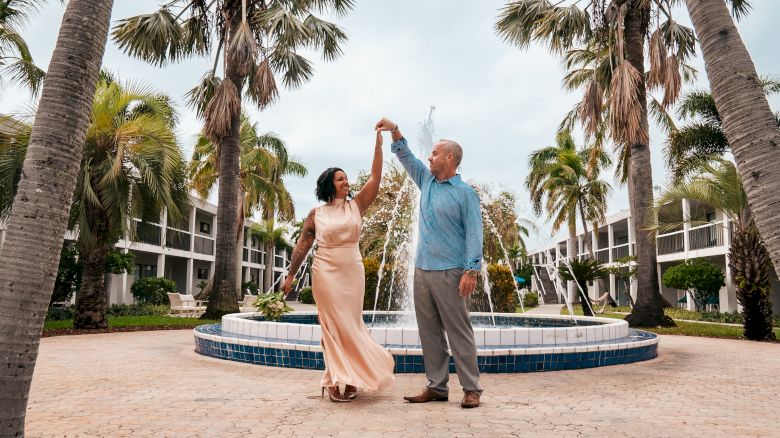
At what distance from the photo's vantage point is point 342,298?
4523mm

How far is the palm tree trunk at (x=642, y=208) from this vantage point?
1417 cm

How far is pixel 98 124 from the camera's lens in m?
11.6

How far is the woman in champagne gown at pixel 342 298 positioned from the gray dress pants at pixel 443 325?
46 centimetres

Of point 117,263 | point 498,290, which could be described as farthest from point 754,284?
point 117,263

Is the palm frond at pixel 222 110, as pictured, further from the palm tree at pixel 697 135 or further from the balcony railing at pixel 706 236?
the balcony railing at pixel 706 236

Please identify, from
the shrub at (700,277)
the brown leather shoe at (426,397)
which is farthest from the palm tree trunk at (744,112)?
the shrub at (700,277)

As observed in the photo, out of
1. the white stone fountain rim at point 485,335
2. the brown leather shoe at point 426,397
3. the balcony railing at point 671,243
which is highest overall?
the balcony railing at point 671,243

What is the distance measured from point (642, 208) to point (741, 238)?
113 inches

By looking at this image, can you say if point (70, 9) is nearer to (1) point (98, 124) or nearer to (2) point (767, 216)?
(2) point (767, 216)

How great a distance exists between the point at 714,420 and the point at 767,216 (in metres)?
2.25

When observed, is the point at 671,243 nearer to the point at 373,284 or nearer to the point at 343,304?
the point at 373,284

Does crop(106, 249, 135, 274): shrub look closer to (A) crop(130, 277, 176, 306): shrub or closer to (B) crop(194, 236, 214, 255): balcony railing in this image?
(A) crop(130, 277, 176, 306): shrub

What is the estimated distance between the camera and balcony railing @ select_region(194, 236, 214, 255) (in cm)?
3294

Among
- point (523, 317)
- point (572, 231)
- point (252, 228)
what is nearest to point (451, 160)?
point (523, 317)
